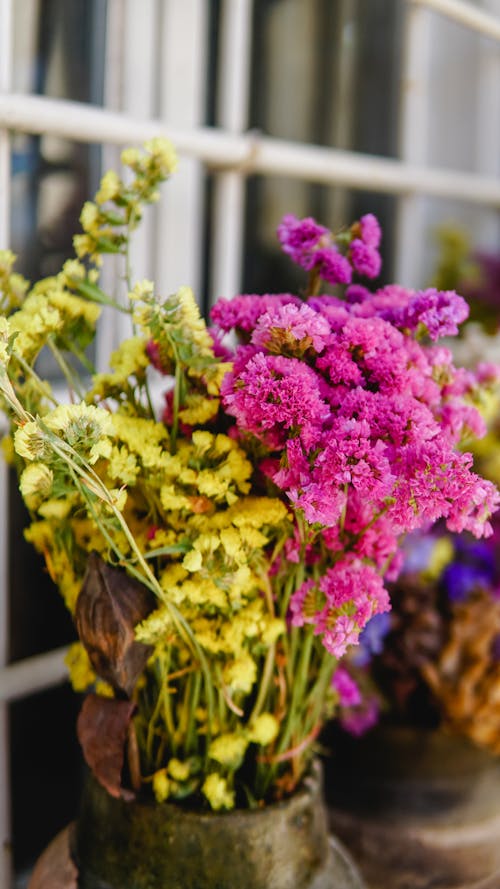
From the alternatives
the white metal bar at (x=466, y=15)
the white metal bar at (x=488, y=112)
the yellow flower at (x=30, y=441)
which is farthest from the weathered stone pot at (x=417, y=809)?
the white metal bar at (x=466, y=15)

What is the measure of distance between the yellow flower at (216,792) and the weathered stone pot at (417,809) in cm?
44

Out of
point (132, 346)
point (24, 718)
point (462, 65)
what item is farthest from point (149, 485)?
point (462, 65)

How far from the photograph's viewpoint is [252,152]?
140 centimetres

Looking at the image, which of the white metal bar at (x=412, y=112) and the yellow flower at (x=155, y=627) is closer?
the yellow flower at (x=155, y=627)

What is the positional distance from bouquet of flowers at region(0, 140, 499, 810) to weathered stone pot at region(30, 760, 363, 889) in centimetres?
2

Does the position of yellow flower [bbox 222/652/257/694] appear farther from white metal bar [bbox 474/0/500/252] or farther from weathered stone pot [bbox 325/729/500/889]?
white metal bar [bbox 474/0/500/252]

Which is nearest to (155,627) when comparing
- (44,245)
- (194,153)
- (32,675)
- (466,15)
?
(32,675)

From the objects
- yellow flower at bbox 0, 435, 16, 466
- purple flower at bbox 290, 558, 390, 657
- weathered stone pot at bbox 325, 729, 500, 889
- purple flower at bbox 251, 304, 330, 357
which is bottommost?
weathered stone pot at bbox 325, 729, 500, 889

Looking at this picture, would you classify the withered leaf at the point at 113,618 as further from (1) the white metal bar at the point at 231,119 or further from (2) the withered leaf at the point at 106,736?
(1) the white metal bar at the point at 231,119

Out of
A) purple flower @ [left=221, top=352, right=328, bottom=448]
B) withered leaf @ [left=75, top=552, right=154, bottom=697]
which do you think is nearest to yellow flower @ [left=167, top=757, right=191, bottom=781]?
withered leaf @ [left=75, top=552, right=154, bottom=697]

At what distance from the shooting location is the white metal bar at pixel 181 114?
4.50 ft

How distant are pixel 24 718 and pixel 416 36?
145cm

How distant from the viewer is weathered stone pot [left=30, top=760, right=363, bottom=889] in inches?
34.3

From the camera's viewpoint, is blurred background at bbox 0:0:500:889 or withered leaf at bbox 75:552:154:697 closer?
withered leaf at bbox 75:552:154:697
